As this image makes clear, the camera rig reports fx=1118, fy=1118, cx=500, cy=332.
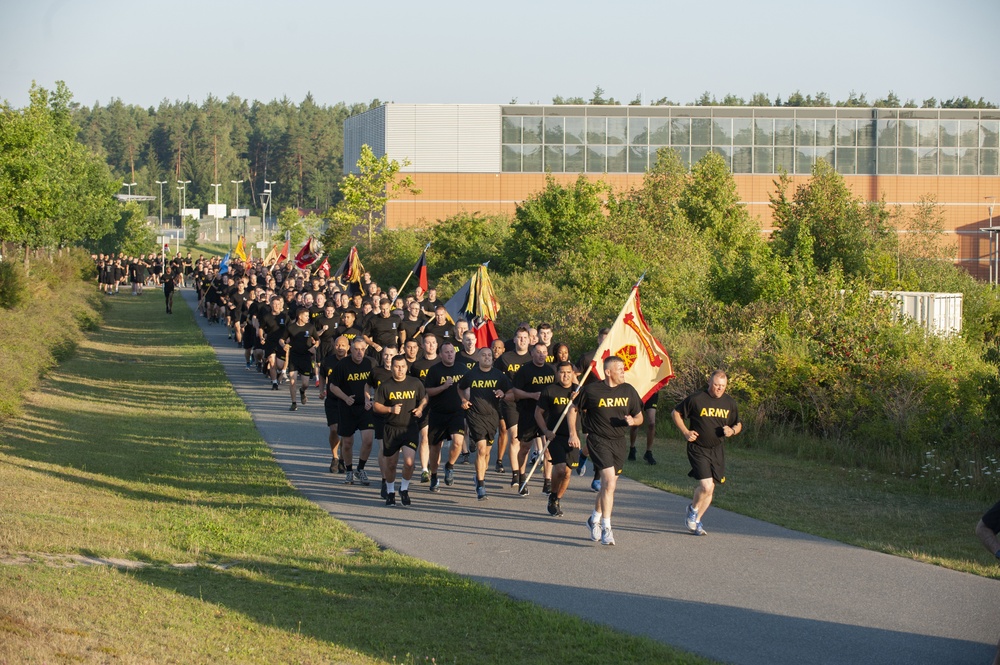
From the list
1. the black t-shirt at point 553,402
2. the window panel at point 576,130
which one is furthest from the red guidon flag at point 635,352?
the window panel at point 576,130

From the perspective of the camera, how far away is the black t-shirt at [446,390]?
1336 cm

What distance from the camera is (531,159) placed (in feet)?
213

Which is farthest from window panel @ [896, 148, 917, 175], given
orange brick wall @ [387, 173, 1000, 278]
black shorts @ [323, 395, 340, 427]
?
black shorts @ [323, 395, 340, 427]

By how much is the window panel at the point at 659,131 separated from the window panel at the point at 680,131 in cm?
28

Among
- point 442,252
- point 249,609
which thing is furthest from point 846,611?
point 442,252

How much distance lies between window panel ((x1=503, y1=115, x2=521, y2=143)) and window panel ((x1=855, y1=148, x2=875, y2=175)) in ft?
63.9

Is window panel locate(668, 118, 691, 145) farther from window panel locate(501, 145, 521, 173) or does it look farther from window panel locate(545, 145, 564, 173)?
window panel locate(501, 145, 521, 173)

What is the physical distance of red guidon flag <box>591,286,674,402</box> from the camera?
12992 millimetres

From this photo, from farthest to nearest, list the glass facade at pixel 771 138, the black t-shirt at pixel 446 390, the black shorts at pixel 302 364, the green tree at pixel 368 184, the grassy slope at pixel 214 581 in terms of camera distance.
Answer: the glass facade at pixel 771 138 < the green tree at pixel 368 184 < the black shorts at pixel 302 364 < the black t-shirt at pixel 446 390 < the grassy slope at pixel 214 581

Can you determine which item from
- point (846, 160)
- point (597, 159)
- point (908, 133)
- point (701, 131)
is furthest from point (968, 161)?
point (597, 159)

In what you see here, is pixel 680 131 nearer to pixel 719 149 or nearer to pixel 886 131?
→ pixel 719 149

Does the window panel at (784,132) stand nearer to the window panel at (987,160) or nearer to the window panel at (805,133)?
the window panel at (805,133)

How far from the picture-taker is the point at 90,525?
1100cm

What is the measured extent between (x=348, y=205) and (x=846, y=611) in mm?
43727
